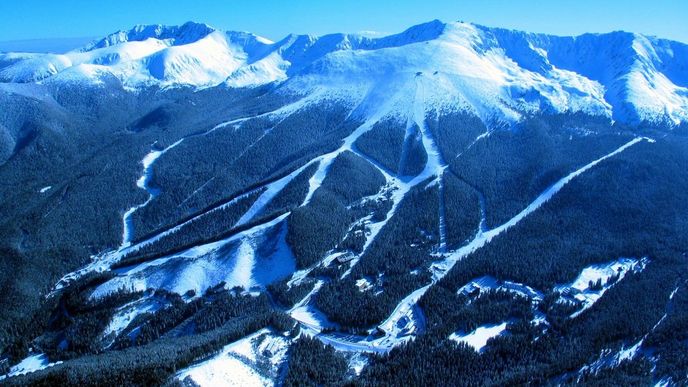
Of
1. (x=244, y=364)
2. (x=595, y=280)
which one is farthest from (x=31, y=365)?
(x=595, y=280)

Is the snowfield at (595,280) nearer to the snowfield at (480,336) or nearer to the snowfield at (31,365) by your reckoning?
the snowfield at (480,336)

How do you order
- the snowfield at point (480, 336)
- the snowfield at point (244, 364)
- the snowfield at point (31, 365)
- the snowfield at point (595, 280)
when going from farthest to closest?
the snowfield at point (595, 280) → the snowfield at point (31, 365) → the snowfield at point (480, 336) → the snowfield at point (244, 364)

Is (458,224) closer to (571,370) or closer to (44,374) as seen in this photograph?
(571,370)

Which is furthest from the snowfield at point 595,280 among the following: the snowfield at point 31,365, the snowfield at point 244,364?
the snowfield at point 31,365

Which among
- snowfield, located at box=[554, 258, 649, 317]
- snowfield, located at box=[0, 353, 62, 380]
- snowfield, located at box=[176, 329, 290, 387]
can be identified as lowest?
snowfield, located at box=[0, 353, 62, 380]

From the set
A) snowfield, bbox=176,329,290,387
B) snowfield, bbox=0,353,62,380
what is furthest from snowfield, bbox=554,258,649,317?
snowfield, bbox=0,353,62,380

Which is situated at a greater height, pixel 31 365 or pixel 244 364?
pixel 244 364

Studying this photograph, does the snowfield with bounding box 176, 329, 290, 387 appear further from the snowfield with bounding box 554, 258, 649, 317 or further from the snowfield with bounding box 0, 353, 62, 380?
the snowfield with bounding box 554, 258, 649, 317

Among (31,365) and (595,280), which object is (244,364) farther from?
(595,280)

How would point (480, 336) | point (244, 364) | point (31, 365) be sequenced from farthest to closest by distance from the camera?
point (31, 365) → point (480, 336) → point (244, 364)

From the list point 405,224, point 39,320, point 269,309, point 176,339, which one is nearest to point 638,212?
point 405,224

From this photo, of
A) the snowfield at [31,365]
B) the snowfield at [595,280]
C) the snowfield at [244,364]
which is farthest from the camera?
the snowfield at [595,280]
